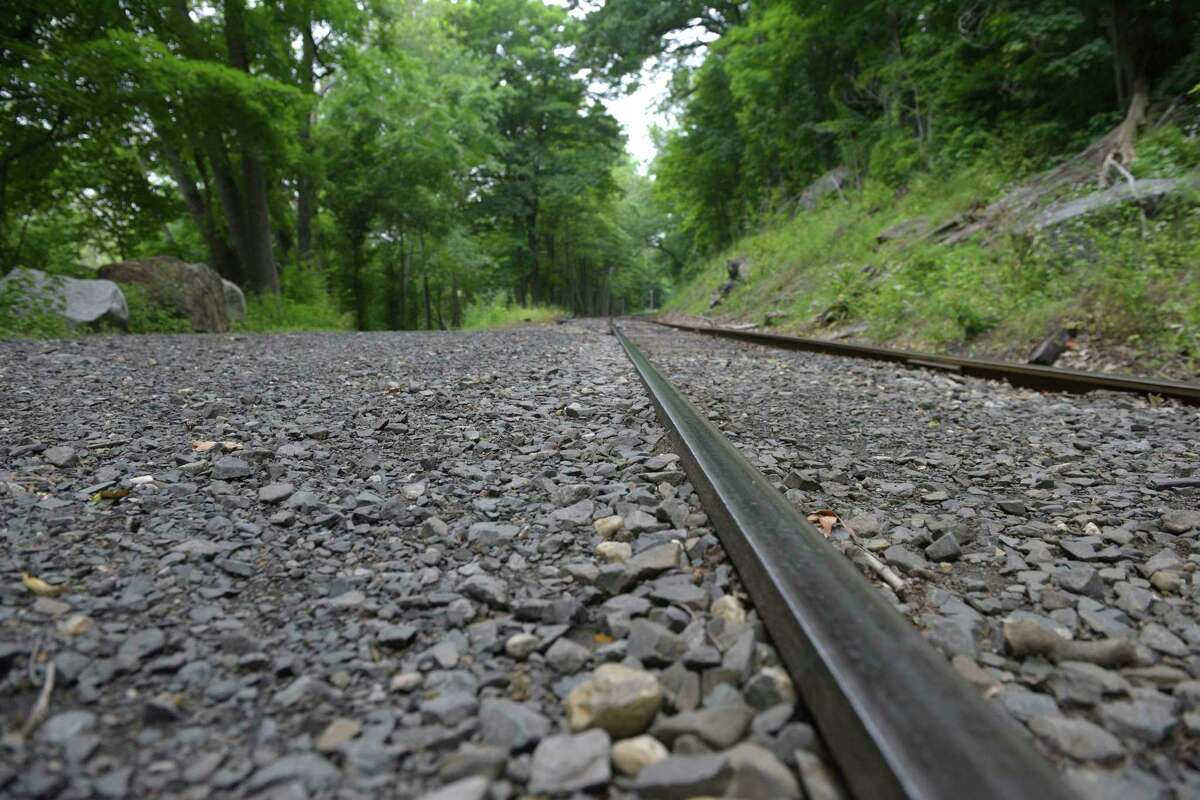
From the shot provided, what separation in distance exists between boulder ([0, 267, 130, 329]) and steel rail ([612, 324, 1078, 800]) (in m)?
8.28

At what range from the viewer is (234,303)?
10758 mm

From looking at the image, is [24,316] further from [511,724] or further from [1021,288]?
[1021,288]

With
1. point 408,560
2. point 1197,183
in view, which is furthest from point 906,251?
point 408,560

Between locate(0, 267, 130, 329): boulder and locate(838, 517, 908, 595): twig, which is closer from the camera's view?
locate(838, 517, 908, 595): twig

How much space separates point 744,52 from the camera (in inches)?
674

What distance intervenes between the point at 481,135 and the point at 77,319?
12.8 m

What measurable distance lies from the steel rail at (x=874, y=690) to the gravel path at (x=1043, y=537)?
0.19m

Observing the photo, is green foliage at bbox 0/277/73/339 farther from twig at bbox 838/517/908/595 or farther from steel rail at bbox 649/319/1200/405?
steel rail at bbox 649/319/1200/405

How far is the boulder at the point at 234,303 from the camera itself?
34.3ft

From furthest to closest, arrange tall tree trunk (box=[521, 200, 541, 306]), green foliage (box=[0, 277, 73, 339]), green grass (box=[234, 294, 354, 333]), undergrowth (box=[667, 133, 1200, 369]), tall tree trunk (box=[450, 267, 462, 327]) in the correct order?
tall tree trunk (box=[521, 200, 541, 306]) → tall tree trunk (box=[450, 267, 462, 327]) → green grass (box=[234, 294, 354, 333]) → green foliage (box=[0, 277, 73, 339]) → undergrowth (box=[667, 133, 1200, 369])

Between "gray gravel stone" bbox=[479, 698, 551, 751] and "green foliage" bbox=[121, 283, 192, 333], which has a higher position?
"green foliage" bbox=[121, 283, 192, 333]

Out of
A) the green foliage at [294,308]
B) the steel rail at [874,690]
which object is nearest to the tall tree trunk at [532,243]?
the green foliage at [294,308]

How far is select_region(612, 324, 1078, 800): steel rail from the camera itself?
0.61 m

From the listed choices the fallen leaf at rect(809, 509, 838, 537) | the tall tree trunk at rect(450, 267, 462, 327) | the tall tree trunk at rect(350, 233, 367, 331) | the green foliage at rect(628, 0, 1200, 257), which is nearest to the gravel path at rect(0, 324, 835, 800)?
the fallen leaf at rect(809, 509, 838, 537)
